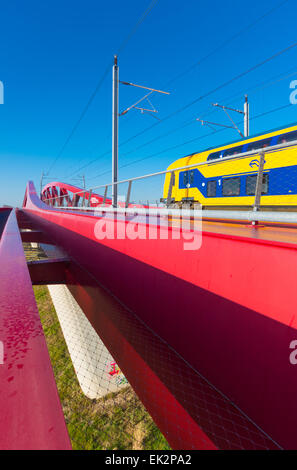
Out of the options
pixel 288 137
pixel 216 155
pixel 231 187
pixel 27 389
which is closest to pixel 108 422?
pixel 27 389

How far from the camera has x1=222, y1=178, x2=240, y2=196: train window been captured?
965 centimetres

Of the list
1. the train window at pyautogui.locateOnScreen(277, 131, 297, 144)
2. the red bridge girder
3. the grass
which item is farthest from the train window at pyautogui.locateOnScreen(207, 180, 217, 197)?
the red bridge girder

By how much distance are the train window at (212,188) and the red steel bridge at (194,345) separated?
836cm

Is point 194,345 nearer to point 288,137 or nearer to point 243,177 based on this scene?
point 288,137

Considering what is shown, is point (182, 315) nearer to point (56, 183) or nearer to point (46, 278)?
A: point (46, 278)

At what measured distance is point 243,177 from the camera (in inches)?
369

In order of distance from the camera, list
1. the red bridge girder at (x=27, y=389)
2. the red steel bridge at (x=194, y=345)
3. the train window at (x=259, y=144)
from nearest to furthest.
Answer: the red bridge girder at (x=27, y=389) → the red steel bridge at (x=194, y=345) → the train window at (x=259, y=144)

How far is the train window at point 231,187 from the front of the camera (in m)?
9.65

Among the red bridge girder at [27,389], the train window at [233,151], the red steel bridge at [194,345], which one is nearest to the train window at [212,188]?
the train window at [233,151]

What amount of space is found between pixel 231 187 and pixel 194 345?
8716 millimetres

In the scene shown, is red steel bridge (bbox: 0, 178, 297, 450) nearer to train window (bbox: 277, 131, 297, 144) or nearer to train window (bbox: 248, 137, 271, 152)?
train window (bbox: 277, 131, 297, 144)

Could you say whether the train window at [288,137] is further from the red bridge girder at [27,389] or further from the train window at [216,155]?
the red bridge girder at [27,389]

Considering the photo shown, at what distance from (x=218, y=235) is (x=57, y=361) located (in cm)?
1024

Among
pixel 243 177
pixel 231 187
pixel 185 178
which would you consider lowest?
pixel 231 187
